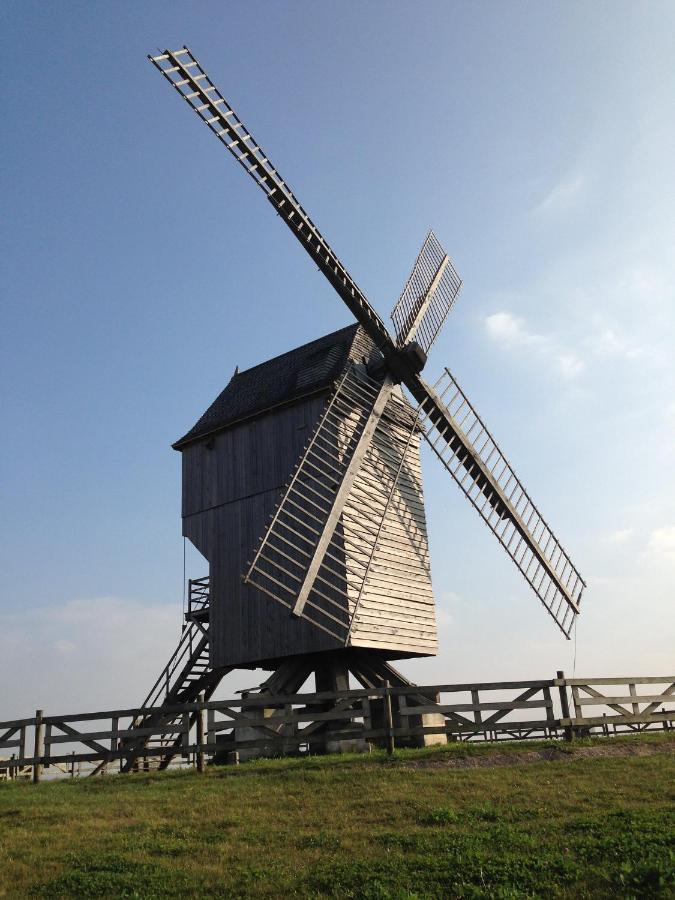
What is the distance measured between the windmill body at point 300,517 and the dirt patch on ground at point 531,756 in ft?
16.3

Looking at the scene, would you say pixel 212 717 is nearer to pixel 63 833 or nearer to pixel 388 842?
pixel 63 833

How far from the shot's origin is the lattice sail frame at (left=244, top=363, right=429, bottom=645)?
60.5 feet


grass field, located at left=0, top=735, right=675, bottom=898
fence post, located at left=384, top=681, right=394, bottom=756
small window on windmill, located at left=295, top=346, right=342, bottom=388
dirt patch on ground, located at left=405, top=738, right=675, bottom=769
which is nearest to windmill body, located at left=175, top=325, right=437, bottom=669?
small window on windmill, located at left=295, top=346, right=342, bottom=388

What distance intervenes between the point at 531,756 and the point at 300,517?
26.1ft

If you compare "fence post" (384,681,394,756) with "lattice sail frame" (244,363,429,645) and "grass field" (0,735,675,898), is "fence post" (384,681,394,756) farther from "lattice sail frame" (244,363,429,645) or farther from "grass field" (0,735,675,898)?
"lattice sail frame" (244,363,429,645)

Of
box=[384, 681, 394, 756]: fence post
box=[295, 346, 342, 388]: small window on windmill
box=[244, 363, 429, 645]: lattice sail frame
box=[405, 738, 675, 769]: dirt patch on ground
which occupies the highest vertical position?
box=[295, 346, 342, 388]: small window on windmill

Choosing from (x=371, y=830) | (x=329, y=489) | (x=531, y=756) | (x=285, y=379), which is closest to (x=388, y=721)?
(x=531, y=756)

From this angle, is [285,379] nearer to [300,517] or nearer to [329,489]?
[300,517]

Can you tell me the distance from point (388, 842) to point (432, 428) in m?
14.6

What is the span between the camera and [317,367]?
70.6 ft

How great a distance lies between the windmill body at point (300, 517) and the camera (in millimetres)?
18938

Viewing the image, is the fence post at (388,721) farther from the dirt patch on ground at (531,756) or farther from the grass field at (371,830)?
the dirt patch on ground at (531,756)

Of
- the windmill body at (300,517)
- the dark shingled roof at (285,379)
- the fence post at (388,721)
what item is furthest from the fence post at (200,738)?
the dark shingled roof at (285,379)

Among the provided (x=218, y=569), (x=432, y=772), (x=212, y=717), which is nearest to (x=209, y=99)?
(x=218, y=569)
